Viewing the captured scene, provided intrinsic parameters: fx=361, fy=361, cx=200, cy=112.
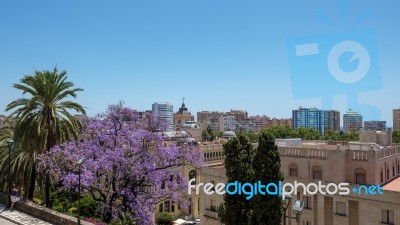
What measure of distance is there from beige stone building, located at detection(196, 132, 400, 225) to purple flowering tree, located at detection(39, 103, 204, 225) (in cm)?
1056

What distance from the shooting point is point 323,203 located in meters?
25.7

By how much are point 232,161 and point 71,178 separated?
9.22 m

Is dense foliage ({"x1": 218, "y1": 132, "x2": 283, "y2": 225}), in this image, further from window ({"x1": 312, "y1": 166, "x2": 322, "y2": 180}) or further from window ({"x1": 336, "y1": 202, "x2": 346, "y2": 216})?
window ({"x1": 312, "y1": 166, "x2": 322, "y2": 180})

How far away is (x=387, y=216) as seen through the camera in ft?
74.5

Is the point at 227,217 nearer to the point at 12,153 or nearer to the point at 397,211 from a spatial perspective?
the point at 397,211

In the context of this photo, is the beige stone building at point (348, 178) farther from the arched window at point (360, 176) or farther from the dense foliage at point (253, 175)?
the dense foliage at point (253, 175)

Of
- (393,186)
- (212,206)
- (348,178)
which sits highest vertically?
(348,178)

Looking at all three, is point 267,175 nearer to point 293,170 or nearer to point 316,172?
point 316,172

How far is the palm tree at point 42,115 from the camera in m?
21.4

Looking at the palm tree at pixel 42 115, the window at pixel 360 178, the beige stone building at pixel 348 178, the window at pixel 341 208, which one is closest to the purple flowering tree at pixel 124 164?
the palm tree at pixel 42 115

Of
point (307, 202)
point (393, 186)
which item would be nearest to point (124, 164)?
point (307, 202)

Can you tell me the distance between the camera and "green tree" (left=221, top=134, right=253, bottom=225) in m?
21.4

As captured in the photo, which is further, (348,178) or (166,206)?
(166,206)

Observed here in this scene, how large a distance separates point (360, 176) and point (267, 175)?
9608mm
